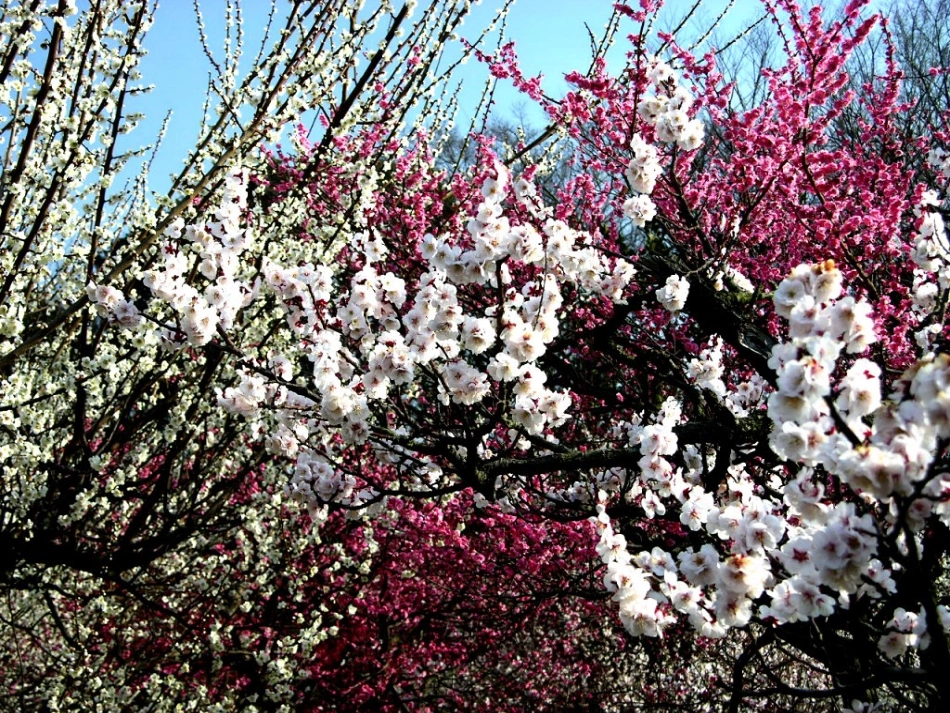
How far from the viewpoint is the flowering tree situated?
2.10 m

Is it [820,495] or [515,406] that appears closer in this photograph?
[820,495]

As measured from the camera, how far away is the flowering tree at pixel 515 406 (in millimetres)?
2096

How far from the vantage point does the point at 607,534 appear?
2.55 m

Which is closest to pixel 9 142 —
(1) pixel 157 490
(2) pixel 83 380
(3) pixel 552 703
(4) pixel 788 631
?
(2) pixel 83 380

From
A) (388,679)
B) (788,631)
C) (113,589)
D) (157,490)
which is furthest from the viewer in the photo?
(388,679)

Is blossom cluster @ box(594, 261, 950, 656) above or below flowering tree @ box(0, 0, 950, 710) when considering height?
below

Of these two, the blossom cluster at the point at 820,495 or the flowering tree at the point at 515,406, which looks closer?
the blossom cluster at the point at 820,495

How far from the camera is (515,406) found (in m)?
3.14

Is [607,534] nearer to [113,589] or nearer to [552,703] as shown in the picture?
[113,589]

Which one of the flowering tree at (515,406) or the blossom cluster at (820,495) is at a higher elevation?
the flowering tree at (515,406)

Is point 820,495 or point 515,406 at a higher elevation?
point 515,406

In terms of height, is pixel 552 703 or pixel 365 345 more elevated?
pixel 365 345

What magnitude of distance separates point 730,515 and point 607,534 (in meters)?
0.42

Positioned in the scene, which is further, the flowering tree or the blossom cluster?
the flowering tree
